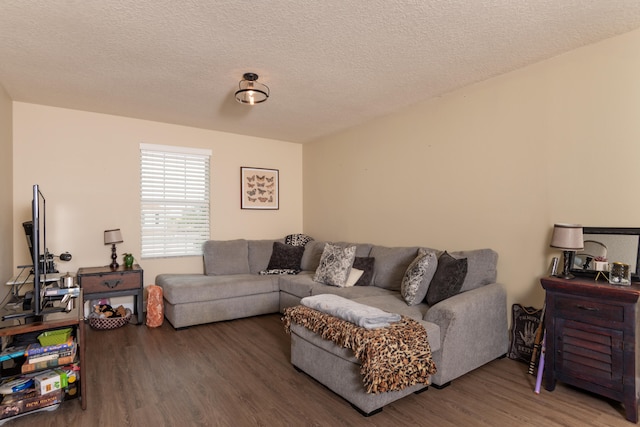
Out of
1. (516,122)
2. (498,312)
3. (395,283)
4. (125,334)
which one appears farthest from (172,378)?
(516,122)

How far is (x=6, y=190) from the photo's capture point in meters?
3.48

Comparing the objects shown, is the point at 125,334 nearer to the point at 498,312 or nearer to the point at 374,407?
the point at 374,407

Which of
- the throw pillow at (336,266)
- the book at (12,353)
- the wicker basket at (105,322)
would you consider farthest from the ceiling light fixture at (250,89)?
the wicker basket at (105,322)

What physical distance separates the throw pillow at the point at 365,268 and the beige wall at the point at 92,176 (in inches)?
85.5

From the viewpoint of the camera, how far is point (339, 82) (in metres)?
3.25

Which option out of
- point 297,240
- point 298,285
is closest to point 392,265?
point 298,285

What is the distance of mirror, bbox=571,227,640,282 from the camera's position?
241 cm

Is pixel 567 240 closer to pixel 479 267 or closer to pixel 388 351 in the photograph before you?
pixel 479 267

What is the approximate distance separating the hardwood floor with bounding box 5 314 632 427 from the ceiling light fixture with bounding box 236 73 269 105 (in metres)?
2.34

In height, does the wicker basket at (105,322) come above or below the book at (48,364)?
below

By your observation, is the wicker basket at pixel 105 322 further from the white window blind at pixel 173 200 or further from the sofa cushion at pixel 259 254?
the sofa cushion at pixel 259 254

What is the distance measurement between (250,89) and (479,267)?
2.58 m

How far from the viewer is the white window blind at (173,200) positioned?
4574mm

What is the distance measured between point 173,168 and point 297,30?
3.10m
